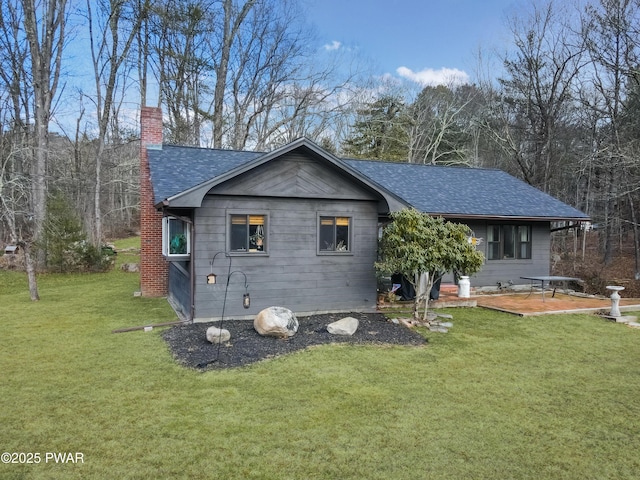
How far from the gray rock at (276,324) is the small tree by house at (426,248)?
7.96 ft

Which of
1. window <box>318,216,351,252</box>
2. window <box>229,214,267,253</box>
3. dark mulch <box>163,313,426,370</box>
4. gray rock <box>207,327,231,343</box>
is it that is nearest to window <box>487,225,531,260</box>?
window <box>318,216,351,252</box>

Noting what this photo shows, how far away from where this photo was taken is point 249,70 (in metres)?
23.7

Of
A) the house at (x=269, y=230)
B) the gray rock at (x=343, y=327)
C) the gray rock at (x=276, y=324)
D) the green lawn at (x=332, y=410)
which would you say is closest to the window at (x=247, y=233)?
the house at (x=269, y=230)

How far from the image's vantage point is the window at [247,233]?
8.66 m

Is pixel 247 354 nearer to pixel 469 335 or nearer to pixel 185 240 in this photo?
pixel 185 240

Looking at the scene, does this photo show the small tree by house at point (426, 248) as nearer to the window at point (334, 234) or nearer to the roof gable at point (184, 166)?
the window at point (334, 234)

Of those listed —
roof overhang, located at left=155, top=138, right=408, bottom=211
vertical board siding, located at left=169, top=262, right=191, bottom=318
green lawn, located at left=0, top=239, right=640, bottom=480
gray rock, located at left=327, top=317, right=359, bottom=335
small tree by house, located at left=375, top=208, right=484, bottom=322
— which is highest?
roof overhang, located at left=155, top=138, right=408, bottom=211

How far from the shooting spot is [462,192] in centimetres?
1395

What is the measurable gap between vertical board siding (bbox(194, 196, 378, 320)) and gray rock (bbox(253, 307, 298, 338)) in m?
1.28

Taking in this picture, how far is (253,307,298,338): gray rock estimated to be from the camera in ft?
24.2

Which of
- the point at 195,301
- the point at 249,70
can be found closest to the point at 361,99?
the point at 249,70

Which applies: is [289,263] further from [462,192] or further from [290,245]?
[462,192]

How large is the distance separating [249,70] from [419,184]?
14.1 meters

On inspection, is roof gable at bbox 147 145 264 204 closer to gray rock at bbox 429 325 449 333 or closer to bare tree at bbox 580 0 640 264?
gray rock at bbox 429 325 449 333
